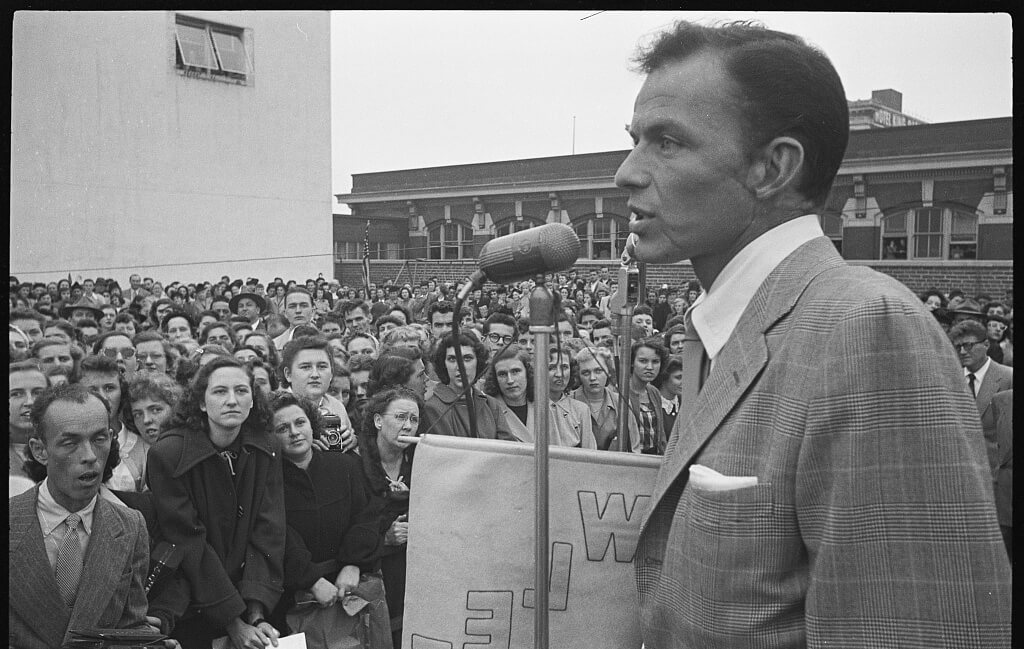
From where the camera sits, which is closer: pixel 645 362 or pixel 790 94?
pixel 790 94

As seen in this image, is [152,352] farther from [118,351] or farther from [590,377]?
[590,377]

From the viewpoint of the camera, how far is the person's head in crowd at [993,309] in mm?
4996

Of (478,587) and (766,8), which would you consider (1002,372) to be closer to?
(766,8)

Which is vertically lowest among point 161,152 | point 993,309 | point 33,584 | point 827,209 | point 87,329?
point 33,584

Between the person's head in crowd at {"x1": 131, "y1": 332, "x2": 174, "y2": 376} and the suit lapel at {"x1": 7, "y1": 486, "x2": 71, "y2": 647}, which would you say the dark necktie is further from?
the person's head in crowd at {"x1": 131, "y1": 332, "x2": 174, "y2": 376}

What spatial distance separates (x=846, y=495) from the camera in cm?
95

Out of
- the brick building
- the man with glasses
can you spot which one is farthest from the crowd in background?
→ the man with glasses

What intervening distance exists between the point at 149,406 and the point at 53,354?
2.42 feet

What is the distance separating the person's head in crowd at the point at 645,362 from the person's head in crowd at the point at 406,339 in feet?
3.97

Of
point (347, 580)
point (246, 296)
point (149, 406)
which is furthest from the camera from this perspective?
point (246, 296)

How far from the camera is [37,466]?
238 cm

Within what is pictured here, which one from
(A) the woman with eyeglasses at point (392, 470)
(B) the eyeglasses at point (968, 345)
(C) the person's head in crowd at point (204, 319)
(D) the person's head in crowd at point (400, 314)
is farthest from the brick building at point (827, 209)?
(C) the person's head in crowd at point (204, 319)

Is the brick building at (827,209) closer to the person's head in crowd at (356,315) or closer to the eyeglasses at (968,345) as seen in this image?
the person's head in crowd at (356,315)

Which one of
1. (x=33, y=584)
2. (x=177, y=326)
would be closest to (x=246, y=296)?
(x=177, y=326)
